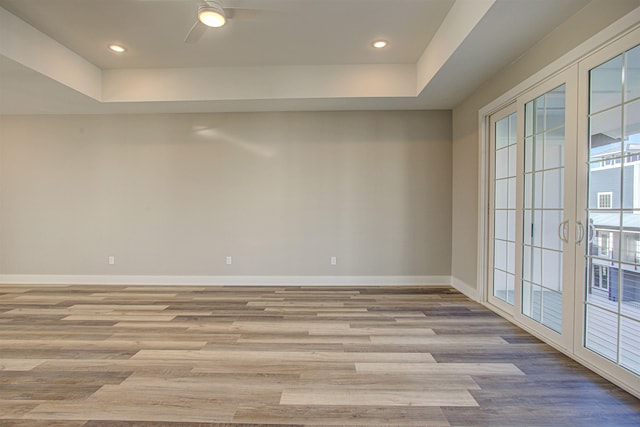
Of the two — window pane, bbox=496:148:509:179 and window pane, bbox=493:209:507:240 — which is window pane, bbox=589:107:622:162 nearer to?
window pane, bbox=496:148:509:179

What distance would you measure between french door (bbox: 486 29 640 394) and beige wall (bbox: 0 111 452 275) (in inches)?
62.0

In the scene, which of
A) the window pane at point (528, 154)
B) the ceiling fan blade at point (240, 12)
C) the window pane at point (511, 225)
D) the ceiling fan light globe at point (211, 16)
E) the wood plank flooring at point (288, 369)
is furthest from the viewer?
the window pane at point (511, 225)

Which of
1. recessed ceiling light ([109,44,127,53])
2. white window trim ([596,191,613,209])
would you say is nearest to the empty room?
white window trim ([596,191,613,209])

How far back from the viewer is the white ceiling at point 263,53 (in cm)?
284

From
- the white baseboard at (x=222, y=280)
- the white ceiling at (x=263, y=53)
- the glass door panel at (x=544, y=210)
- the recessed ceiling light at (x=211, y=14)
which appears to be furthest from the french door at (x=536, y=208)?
the recessed ceiling light at (x=211, y=14)

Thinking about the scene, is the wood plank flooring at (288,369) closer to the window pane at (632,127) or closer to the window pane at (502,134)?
the window pane at (632,127)

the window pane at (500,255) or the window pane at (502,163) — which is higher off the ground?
the window pane at (502,163)

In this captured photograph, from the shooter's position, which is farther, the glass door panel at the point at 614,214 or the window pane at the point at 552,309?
the window pane at the point at 552,309

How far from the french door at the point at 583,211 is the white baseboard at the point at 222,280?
1626 mm

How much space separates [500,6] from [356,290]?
354cm

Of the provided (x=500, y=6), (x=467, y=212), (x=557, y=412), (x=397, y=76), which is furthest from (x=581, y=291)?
(x=397, y=76)

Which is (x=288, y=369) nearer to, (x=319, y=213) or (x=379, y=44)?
(x=319, y=213)

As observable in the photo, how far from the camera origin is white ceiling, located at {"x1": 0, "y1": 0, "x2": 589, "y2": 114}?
2.84m

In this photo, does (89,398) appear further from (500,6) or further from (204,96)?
(500,6)
